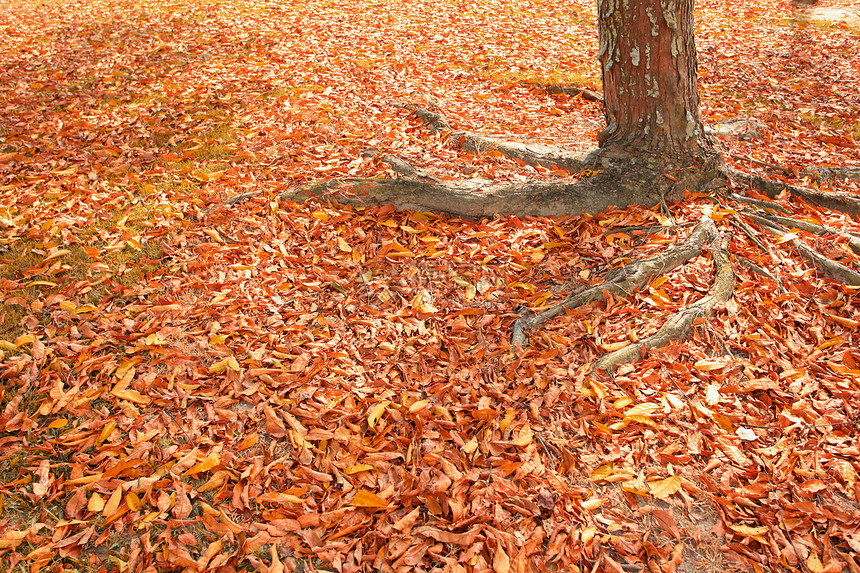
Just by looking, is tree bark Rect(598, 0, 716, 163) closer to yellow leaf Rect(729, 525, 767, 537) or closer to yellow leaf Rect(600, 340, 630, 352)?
yellow leaf Rect(600, 340, 630, 352)

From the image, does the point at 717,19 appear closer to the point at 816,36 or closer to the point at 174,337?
the point at 816,36

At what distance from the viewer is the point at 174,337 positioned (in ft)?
11.2

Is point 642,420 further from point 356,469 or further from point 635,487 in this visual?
point 356,469

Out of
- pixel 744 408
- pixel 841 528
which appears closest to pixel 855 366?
pixel 744 408

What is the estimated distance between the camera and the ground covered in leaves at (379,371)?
97.6 inches

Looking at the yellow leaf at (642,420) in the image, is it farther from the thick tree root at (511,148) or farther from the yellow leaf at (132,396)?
the yellow leaf at (132,396)

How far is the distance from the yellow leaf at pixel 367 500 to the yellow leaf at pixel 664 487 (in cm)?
129

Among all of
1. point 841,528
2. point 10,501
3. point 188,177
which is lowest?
point 841,528

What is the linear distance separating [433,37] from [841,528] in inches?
337

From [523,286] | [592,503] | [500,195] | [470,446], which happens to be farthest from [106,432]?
[500,195]

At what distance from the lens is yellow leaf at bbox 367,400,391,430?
2957 mm

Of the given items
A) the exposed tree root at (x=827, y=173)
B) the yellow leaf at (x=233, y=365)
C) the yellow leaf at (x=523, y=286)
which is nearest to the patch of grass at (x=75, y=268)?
the yellow leaf at (x=233, y=365)

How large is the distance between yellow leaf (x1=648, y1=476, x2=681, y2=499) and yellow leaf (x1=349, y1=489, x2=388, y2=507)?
4.25ft

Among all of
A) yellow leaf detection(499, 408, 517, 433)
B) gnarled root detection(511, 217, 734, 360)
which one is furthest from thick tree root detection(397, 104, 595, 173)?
yellow leaf detection(499, 408, 517, 433)
